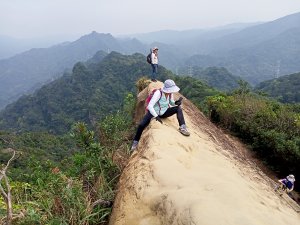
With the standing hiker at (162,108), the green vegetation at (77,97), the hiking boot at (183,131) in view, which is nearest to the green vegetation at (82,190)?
the standing hiker at (162,108)

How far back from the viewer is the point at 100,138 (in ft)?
25.2

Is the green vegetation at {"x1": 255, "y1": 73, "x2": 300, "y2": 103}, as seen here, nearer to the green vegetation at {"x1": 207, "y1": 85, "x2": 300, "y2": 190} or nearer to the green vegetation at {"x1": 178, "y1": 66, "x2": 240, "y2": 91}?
the green vegetation at {"x1": 178, "y1": 66, "x2": 240, "y2": 91}

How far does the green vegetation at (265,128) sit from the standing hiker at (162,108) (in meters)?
6.81

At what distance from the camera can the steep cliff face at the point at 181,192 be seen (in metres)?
3.73

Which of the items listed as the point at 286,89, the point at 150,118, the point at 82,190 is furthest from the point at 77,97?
the point at 82,190

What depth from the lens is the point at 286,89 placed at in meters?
70.6

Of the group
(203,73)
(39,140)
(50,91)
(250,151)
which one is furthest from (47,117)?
(250,151)

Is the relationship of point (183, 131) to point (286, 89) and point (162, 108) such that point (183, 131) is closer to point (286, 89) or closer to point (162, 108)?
point (162, 108)

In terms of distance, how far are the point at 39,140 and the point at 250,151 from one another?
140 feet

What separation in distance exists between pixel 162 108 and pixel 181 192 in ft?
10.2

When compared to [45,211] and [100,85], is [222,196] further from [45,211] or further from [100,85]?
[100,85]

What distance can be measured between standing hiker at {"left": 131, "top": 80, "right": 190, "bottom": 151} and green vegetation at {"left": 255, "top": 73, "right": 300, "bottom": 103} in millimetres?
61392

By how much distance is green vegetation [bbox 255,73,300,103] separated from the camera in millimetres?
66312

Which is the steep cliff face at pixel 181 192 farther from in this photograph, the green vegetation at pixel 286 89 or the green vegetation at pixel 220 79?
the green vegetation at pixel 220 79
